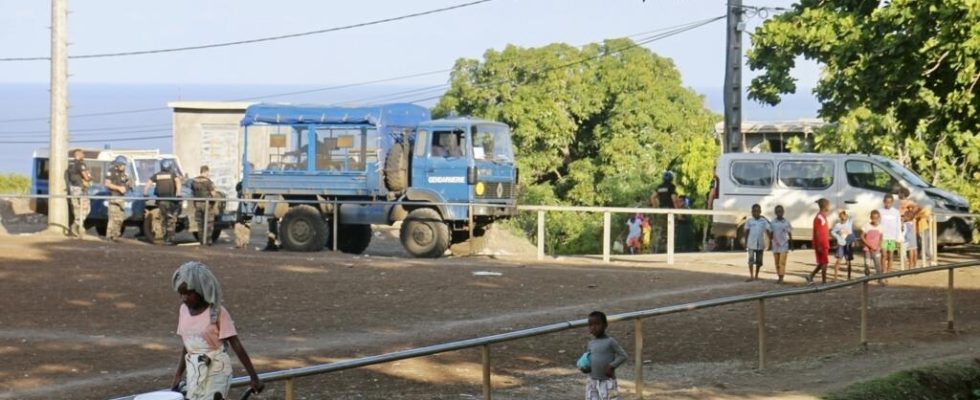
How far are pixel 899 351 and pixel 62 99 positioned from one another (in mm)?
19895

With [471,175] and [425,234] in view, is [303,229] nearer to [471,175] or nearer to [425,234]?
[425,234]

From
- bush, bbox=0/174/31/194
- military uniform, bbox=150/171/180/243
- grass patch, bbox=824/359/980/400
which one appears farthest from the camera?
bush, bbox=0/174/31/194

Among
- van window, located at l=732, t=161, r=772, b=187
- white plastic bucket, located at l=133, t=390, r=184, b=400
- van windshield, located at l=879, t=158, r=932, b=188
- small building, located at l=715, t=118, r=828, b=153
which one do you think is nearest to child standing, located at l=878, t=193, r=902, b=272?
van windshield, located at l=879, t=158, r=932, b=188

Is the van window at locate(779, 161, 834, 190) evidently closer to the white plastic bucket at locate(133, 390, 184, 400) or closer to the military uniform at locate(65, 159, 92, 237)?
the military uniform at locate(65, 159, 92, 237)

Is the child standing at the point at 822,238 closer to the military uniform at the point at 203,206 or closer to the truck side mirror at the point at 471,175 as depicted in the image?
the truck side mirror at the point at 471,175

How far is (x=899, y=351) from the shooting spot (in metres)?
16.6

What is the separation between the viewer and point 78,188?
31.5 metres

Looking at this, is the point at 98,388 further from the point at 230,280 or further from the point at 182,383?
the point at 230,280

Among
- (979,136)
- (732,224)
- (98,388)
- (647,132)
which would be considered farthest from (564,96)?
(98,388)

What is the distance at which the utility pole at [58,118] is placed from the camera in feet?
101

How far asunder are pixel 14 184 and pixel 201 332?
49.1 m

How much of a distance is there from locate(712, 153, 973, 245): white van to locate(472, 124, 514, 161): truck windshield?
13.6 ft

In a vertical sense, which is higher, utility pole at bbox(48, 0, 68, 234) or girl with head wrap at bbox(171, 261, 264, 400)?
utility pole at bbox(48, 0, 68, 234)

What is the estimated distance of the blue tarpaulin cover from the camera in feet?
96.2
